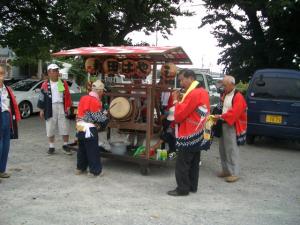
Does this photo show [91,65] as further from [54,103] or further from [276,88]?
[276,88]

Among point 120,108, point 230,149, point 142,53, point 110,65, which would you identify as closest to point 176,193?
point 230,149

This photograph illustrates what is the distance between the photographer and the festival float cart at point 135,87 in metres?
6.85

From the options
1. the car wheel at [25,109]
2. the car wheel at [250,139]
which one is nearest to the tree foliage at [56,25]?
the car wheel at [25,109]

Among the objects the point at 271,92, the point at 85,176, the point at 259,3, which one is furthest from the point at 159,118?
the point at 259,3

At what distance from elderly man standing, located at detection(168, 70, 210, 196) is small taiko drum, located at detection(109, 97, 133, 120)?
142cm

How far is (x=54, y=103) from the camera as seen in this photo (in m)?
8.08

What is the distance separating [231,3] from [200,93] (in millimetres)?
7363

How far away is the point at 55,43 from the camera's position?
15383 millimetres

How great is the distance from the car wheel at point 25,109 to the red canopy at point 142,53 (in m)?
7.06

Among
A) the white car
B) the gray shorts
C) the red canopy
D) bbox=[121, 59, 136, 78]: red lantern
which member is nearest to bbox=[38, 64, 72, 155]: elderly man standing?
the gray shorts

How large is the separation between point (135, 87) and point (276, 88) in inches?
161

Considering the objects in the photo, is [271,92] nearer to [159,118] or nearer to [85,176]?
[159,118]

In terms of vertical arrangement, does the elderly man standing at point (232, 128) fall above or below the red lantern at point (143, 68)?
below

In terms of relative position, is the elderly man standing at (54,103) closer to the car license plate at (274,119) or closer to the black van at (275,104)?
the black van at (275,104)
